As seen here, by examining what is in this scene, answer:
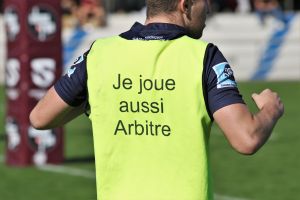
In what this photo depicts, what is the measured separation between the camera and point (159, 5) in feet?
13.4

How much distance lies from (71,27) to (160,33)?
19.4m

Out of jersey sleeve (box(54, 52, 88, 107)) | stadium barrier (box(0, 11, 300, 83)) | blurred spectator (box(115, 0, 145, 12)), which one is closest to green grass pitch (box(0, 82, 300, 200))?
jersey sleeve (box(54, 52, 88, 107))

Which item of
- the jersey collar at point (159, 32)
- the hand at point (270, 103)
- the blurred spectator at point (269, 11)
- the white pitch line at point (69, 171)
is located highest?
the jersey collar at point (159, 32)

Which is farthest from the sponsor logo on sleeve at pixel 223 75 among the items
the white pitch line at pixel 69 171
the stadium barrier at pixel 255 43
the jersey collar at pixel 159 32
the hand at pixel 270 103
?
the stadium barrier at pixel 255 43

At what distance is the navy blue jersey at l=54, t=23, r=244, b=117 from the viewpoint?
3912 mm

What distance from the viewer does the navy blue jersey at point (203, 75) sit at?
3912mm

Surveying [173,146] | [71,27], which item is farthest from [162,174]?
[71,27]

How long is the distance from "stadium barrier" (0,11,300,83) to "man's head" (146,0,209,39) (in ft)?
62.0

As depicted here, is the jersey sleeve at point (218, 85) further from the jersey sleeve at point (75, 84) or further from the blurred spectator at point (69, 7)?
the blurred spectator at point (69, 7)

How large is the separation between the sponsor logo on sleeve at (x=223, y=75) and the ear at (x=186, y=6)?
0.29 meters

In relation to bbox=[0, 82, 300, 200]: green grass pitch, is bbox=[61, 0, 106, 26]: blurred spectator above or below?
below

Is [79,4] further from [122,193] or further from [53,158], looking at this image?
[122,193]

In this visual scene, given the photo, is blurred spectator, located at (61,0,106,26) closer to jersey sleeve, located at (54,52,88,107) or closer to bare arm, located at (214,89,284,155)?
jersey sleeve, located at (54,52,88,107)

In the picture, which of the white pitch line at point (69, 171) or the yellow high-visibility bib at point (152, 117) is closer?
the yellow high-visibility bib at point (152, 117)
